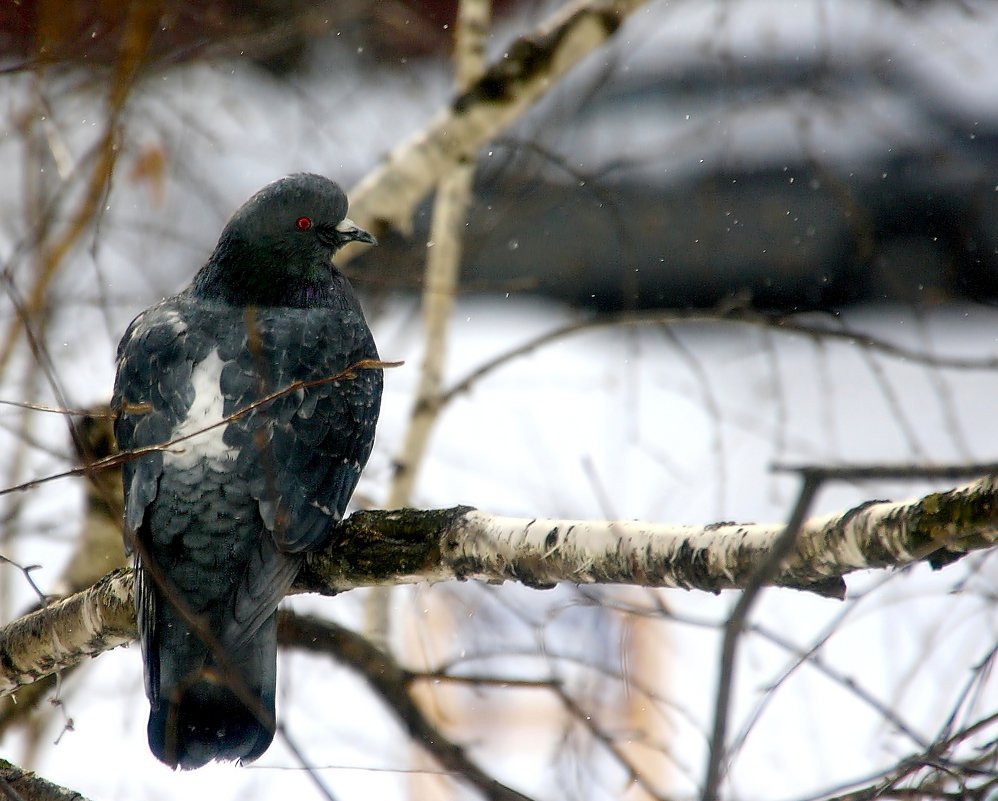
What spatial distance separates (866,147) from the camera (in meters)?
7.78

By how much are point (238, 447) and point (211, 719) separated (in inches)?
25.3

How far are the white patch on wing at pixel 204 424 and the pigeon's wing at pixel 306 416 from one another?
0.03m

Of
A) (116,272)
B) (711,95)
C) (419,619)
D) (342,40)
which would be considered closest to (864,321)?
(711,95)

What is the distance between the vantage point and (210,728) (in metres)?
2.51

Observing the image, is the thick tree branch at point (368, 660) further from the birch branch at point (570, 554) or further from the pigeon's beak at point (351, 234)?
the pigeon's beak at point (351, 234)

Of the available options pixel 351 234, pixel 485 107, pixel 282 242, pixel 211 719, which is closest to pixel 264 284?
pixel 282 242

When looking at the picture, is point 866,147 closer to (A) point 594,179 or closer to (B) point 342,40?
(B) point 342,40

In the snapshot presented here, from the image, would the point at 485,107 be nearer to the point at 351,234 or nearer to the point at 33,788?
the point at 351,234

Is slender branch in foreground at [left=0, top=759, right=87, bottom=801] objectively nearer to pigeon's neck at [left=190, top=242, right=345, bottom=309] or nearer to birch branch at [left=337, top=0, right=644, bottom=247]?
pigeon's neck at [left=190, top=242, right=345, bottom=309]

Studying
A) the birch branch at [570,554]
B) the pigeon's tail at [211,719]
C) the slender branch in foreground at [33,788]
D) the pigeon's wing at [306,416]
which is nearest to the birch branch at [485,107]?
the pigeon's wing at [306,416]

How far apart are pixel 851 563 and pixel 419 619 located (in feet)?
5.67

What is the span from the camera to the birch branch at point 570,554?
161 cm

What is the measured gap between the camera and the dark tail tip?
8.14ft

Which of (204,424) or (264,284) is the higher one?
(264,284)
